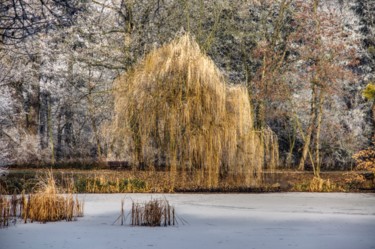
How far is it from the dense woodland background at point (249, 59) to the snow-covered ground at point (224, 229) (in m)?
9.40

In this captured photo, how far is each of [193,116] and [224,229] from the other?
7131mm

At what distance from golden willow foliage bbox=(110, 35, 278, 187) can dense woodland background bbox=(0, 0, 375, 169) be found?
5.08 m

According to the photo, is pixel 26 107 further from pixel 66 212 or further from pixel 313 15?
pixel 66 212

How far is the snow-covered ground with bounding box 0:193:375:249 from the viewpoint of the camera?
7855 millimetres

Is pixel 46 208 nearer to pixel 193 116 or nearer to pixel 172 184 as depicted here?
pixel 172 184

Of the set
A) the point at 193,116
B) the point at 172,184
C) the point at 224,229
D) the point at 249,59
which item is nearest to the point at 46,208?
Result: the point at 224,229

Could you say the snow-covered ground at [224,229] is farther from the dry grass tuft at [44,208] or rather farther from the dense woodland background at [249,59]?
the dense woodland background at [249,59]

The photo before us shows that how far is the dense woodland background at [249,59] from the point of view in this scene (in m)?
22.3

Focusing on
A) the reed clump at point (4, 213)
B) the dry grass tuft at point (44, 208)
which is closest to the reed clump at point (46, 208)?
the dry grass tuft at point (44, 208)

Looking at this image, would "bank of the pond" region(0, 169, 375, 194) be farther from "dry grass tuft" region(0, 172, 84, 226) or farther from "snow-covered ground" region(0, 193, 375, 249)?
"dry grass tuft" region(0, 172, 84, 226)

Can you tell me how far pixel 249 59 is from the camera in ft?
80.4

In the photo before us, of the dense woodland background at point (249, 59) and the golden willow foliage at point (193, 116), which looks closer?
the golden willow foliage at point (193, 116)

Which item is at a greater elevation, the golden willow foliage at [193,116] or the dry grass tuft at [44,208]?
the golden willow foliage at [193,116]

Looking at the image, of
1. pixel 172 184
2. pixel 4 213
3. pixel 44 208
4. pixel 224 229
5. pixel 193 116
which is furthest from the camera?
pixel 193 116
